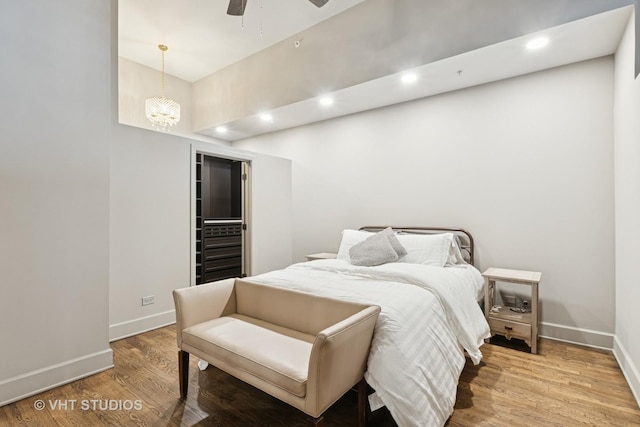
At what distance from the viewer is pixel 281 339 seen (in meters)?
1.95

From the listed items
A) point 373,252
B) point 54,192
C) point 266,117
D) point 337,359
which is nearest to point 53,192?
point 54,192

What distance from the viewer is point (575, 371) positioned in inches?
96.1

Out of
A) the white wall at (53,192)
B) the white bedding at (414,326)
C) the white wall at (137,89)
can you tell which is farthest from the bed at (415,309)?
the white wall at (137,89)

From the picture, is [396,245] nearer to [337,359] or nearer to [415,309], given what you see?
[415,309]

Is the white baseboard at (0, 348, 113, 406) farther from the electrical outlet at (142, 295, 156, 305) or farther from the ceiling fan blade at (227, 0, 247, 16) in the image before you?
the ceiling fan blade at (227, 0, 247, 16)

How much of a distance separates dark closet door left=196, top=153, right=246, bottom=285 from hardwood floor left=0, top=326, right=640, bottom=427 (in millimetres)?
1775

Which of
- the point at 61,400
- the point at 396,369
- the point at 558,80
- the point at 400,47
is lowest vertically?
the point at 61,400

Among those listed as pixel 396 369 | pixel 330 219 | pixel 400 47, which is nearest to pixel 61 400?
pixel 396 369

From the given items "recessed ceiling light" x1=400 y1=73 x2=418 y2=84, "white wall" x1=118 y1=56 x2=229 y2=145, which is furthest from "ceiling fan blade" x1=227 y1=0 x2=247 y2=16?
"white wall" x1=118 y1=56 x2=229 y2=145

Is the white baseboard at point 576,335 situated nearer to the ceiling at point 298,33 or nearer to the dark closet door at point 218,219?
the ceiling at point 298,33

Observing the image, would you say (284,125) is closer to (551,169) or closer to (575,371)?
(551,169)

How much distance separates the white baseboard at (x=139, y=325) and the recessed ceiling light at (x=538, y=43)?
4.45 m

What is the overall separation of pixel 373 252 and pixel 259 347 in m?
1.79

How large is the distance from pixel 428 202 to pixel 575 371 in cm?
209
